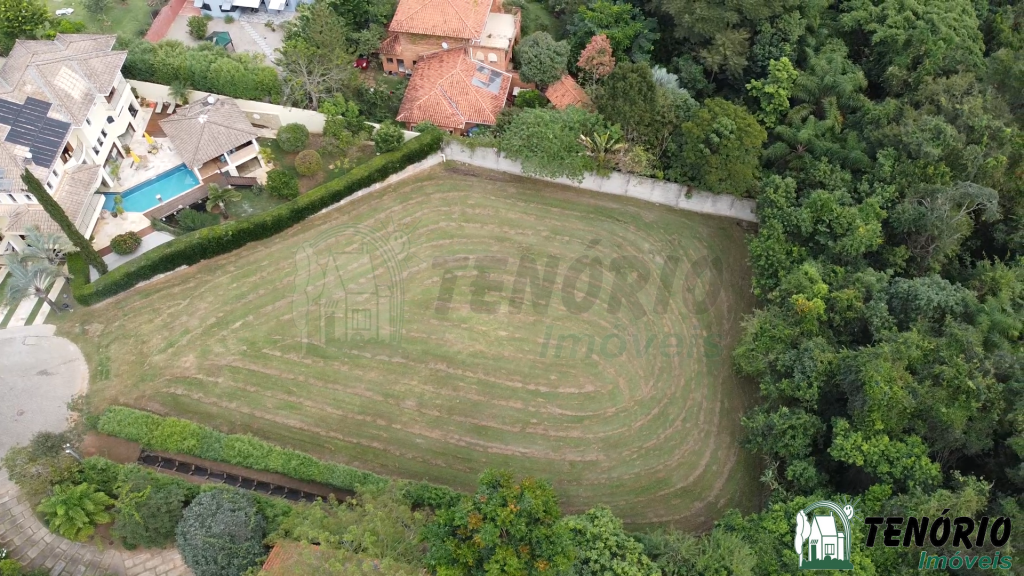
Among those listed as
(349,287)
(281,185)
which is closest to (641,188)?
(349,287)

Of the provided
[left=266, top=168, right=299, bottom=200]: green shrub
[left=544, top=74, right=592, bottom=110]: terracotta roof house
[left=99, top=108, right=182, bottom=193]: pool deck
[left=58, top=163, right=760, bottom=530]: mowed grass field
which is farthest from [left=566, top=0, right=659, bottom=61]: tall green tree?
[left=99, top=108, right=182, bottom=193]: pool deck

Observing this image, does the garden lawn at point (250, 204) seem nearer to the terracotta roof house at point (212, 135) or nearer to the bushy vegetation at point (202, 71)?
the terracotta roof house at point (212, 135)

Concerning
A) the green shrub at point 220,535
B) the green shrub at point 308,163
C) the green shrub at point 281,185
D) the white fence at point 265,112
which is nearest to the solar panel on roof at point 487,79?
the white fence at point 265,112

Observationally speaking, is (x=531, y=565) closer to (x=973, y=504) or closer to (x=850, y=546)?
(x=850, y=546)

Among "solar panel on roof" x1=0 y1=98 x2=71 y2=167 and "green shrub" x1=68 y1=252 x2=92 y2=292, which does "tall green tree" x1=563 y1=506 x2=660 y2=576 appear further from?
"solar panel on roof" x1=0 y1=98 x2=71 y2=167

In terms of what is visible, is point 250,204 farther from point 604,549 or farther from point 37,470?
point 604,549

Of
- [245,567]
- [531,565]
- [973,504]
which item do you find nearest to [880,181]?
[973,504]
